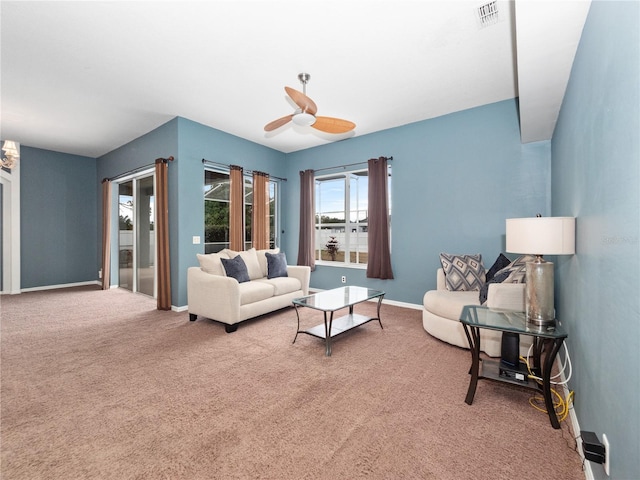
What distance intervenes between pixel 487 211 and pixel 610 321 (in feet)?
10.0

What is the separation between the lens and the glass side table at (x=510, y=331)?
1.79 meters

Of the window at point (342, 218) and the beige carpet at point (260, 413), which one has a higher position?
the window at point (342, 218)

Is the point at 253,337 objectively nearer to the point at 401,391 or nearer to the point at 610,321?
the point at 401,391

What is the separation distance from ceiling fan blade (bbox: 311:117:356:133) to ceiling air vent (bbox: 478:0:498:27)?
134 cm

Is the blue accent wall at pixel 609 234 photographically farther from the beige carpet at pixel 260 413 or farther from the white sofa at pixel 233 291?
the white sofa at pixel 233 291

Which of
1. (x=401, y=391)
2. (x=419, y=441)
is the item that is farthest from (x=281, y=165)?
(x=419, y=441)

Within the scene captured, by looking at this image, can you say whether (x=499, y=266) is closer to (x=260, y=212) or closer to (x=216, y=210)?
(x=260, y=212)

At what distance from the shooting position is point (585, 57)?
67.2 inches

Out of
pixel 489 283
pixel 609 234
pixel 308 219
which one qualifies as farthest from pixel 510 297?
pixel 308 219

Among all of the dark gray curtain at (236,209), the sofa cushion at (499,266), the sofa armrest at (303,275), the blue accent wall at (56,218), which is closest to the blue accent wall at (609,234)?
the sofa cushion at (499,266)

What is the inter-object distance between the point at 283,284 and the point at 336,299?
1.16m

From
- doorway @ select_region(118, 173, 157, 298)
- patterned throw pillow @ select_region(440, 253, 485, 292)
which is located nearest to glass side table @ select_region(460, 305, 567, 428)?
patterned throw pillow @ select_region(440, 253, 485, 292)

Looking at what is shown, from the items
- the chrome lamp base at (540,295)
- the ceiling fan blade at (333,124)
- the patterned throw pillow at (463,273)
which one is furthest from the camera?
the patterned throw pillow at (463,273)

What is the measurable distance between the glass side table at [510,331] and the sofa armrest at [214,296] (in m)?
2.42
